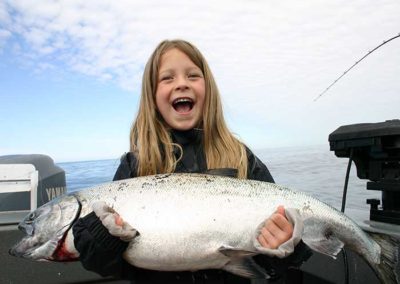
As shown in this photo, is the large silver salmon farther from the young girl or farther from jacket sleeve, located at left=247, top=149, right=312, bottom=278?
the young girl

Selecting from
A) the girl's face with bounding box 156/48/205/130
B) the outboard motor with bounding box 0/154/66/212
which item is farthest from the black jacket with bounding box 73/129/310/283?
the outboard motor with bounding box 0/154/66/212

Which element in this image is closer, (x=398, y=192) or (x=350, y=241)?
(x=350, y=241)

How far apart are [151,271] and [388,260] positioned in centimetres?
163

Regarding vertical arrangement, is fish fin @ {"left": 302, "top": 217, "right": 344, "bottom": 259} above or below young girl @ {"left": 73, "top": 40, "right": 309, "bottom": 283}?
below

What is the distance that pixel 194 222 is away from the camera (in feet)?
6.89

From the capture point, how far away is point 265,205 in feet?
7.28

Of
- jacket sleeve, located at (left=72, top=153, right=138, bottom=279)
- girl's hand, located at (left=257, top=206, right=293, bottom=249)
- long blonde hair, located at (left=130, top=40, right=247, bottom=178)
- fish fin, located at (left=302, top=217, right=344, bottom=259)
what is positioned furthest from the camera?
long blonde hair, located at (left=130, top=40, right=247, bottom=178)

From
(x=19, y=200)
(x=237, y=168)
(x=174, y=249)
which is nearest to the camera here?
(x=174, y=249)

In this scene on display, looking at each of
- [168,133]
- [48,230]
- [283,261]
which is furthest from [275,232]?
[48,230]

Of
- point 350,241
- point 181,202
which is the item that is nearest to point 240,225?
point 181,202

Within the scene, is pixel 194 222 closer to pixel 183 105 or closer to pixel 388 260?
pixel 183 105

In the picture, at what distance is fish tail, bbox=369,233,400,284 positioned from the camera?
7.94ft

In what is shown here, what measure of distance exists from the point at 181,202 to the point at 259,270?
0.60 meters

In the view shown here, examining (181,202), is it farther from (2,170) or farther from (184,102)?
(2,170)
